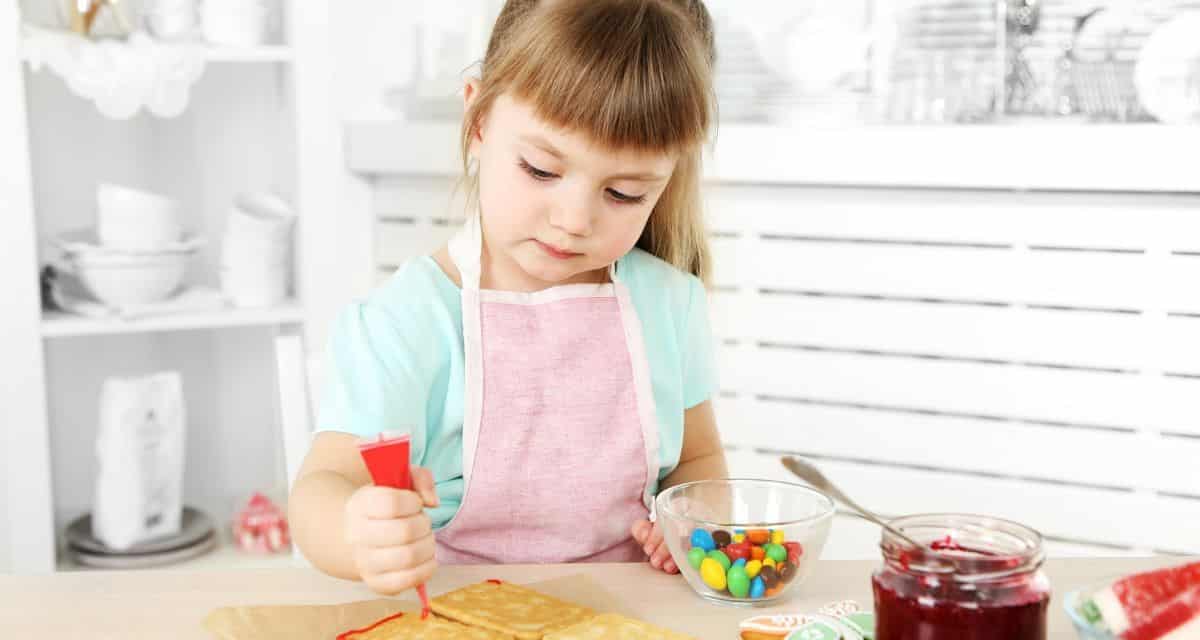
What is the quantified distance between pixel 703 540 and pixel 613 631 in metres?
0.12

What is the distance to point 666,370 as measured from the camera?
1.42 m

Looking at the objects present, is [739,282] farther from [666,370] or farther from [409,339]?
[409,339]

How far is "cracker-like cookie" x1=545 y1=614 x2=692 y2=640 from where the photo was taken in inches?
36.8

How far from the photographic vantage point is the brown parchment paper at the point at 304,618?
3.11 ft

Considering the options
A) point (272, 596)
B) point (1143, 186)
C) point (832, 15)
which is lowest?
point (272, 596)

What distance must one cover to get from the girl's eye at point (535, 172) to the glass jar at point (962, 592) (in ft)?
1.60

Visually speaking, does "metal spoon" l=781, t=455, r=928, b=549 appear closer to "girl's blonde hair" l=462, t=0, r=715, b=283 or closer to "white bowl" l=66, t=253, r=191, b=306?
"girl's blonde hair" l=462, t=0, r=715, b=283

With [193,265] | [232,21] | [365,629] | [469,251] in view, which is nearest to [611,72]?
Answer: [469,251]

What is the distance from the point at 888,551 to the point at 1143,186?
148 centimetres

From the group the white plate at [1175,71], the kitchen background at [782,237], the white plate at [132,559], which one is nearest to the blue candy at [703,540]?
the kitchen background at [782,237]

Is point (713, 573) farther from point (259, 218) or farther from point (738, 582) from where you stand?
point (259, 218)

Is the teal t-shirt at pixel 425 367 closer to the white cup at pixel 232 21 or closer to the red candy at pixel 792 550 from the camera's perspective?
the red candy at pixel 792 550

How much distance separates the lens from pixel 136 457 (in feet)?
7.73

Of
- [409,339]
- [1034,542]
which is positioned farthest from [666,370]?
[1034,542]
